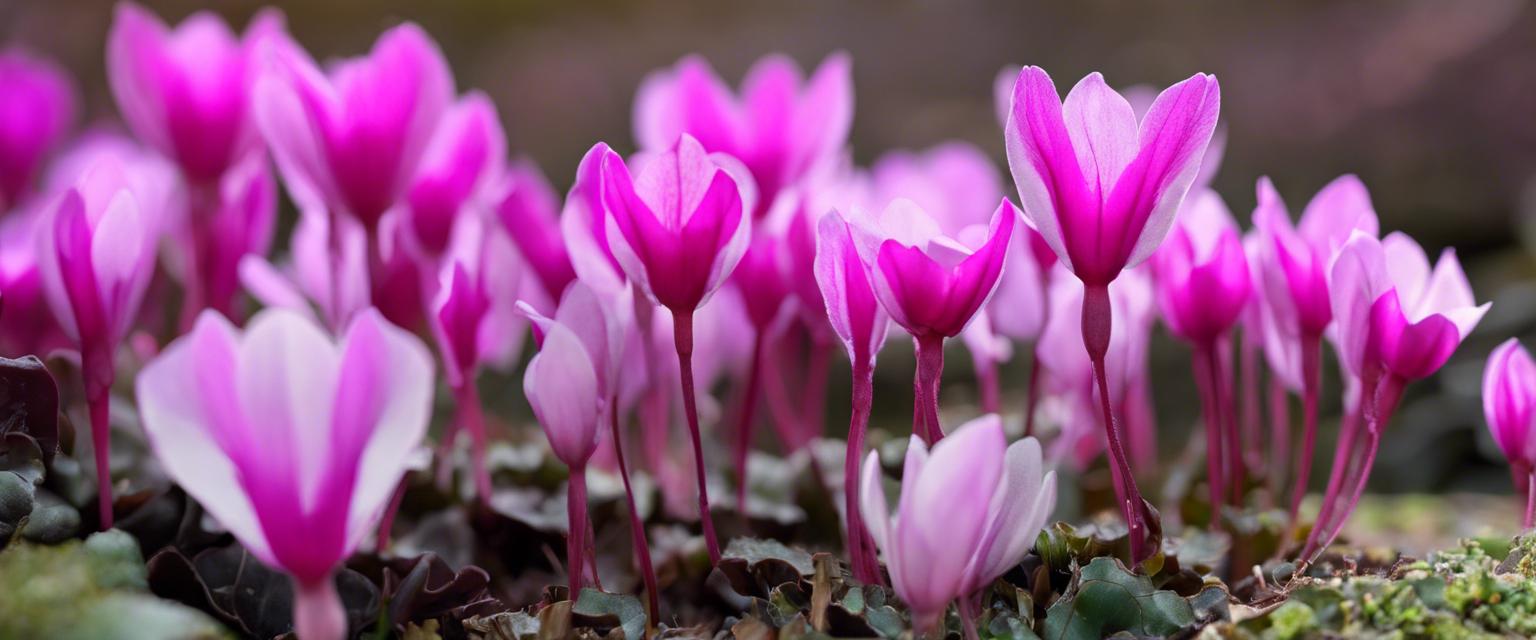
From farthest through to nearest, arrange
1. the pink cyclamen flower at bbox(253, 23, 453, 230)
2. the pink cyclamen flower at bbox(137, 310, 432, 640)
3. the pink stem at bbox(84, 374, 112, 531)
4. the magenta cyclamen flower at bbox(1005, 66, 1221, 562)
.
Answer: the pink cyclamen flower at bbox(253, 23, 453, 230), the pink stem at bbox(84, 374, 112, 531), the magenta cyclamen flower at bbox(1005, 66, 1221, 562), the pink cyclamen flower at bbox(137, 310, 432, 640)

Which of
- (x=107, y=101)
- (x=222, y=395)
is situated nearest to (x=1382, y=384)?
(x=222, y=395)

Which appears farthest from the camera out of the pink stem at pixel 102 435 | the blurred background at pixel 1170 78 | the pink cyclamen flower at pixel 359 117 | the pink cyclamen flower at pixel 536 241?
→ the blurred background at pixel 1170 78

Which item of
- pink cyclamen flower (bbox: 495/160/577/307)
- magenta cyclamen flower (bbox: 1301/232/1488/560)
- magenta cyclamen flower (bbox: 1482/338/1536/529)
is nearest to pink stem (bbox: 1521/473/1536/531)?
magenta cyclamen flower (bbox: 1482/338/1536/529)

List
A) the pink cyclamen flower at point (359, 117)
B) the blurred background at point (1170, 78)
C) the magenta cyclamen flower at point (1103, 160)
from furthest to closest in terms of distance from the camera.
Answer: the blurred background at point (1170, 78) → the pink cyclamen flower at point (359, 117) → the magenta cyclamen flower at point (1103, 160)

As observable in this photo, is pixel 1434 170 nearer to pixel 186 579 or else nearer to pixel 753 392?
pixel 753 392

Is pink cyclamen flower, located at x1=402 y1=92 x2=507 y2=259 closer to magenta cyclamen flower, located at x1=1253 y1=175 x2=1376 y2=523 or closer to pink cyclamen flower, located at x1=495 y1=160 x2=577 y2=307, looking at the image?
pink cyclamen flower, located at x1=495 y1=160 x2=577 y2=307

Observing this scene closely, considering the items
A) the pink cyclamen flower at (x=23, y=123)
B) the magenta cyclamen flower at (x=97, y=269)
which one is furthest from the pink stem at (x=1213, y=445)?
the pink cyclamen flower at (x=23, y=123)

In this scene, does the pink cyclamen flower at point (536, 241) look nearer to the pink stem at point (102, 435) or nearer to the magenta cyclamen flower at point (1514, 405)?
the pink stem at point (102, 435)

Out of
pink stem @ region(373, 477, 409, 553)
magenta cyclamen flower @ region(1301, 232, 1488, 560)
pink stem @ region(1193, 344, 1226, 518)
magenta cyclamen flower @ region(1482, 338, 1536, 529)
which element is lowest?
pink stem @ region(373, 477, 409, 553)
